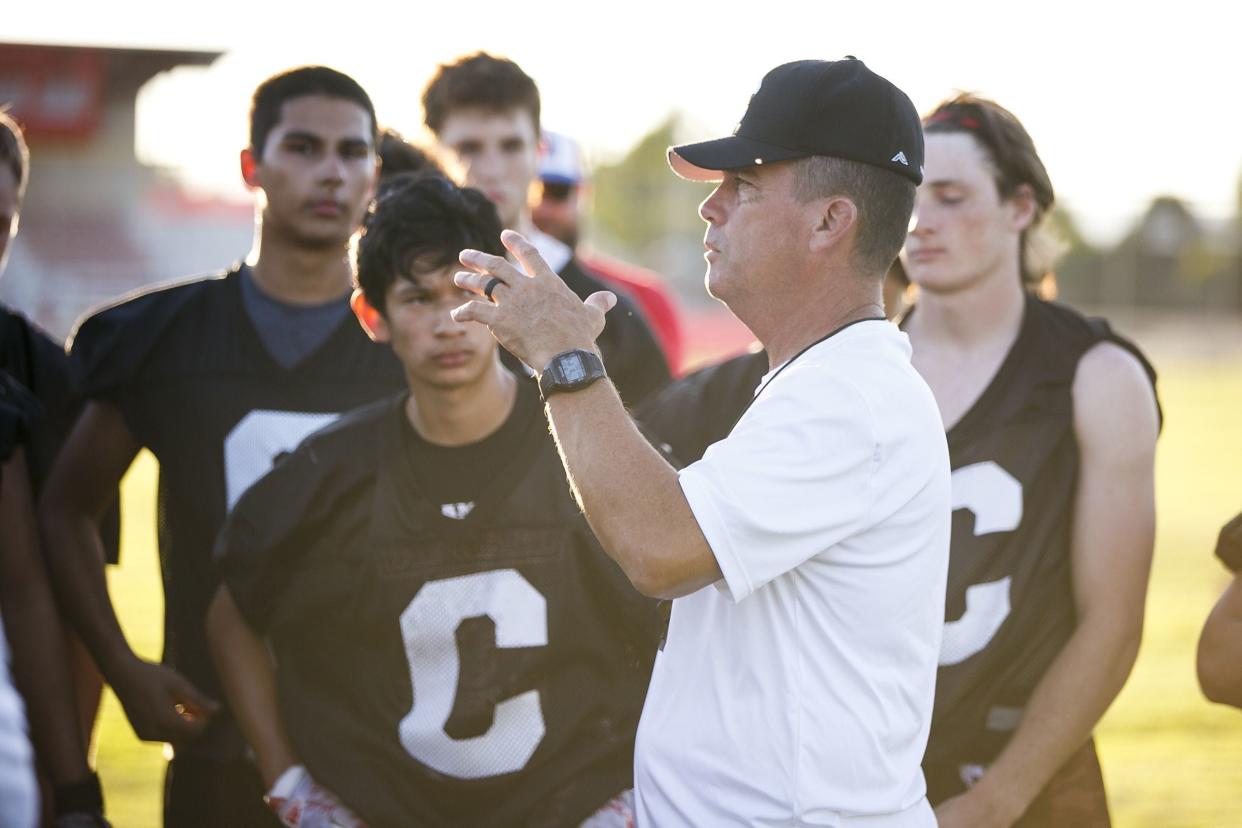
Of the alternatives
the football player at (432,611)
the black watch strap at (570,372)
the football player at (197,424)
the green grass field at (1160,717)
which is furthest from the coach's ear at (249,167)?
the green grass field at (1160,717)

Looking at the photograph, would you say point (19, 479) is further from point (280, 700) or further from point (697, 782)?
point (697, 782)

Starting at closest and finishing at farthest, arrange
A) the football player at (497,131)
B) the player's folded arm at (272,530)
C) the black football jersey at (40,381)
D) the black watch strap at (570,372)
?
1. the black watch strap at (570,372)
2. the player's folded arm at (272,530)
3. the black football jersey at (40,381)
4. the football player at (497,131)

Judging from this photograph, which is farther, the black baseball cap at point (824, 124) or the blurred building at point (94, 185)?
the blurred building at point (94, 185)

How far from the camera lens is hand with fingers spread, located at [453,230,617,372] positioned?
7.12 ft

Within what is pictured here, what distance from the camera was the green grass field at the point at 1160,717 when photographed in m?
5.80

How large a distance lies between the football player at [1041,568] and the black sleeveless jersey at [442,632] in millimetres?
730

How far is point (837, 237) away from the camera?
2230mm

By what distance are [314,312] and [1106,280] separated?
5105 cm

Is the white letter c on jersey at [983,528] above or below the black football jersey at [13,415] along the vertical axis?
below

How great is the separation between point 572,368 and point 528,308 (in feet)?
0.44

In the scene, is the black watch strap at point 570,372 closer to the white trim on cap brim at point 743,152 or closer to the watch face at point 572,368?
the watch face at point 572,368

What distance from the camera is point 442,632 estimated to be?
9.32 ft

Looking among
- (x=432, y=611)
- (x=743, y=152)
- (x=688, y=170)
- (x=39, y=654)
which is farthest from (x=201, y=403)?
(x=743, y=152)

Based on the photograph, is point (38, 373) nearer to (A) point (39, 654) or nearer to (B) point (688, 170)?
(A) point (39, 654)
